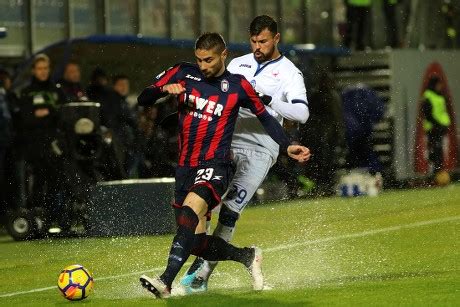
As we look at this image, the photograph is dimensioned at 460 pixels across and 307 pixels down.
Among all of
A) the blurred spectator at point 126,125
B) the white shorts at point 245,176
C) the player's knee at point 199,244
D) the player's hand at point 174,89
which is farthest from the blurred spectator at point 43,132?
the player's hand at point 174,89

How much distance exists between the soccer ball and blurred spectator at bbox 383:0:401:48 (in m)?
15.4

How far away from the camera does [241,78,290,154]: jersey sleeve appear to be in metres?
10.6

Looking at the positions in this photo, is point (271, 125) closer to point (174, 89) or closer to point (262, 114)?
point (262, 114)

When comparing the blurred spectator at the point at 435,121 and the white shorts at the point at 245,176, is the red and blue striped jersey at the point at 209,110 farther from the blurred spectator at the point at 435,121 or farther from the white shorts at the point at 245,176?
the blurred spectator at the point at 435,121

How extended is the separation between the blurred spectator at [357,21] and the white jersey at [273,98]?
13.0 m

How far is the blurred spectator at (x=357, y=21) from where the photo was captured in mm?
24312

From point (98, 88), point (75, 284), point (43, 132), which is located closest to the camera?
point (75, 284)

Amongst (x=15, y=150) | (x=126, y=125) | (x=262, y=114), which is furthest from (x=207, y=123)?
(x=126, y=125)

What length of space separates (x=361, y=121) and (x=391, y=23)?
2.46 m

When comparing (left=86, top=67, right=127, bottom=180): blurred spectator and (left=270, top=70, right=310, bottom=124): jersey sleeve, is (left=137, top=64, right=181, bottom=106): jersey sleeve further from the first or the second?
(left=86, top=67, right=127, bottom=180): blurred spectator

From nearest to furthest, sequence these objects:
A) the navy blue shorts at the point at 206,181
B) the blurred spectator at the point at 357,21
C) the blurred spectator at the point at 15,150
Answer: the navy blue shorts at the point at 206,181 → the blurred spectator at the point at 15,150 → the blurred spectator at the point at 357,21

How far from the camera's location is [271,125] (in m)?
10.6

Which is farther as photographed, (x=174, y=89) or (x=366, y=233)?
(x=366, y=233)

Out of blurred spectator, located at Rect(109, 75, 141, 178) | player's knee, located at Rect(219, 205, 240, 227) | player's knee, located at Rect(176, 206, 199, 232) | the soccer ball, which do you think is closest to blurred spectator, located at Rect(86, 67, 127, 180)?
blurred spectator, located at Rect(109, 75, 141, 178)
